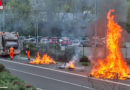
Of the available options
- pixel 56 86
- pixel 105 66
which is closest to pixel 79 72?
pixel 105 66

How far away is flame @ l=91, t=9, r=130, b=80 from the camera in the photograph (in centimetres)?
1389

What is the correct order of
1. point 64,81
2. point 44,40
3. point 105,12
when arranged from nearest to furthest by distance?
1. point 64,81
2. point 105,12
3. point 44,40

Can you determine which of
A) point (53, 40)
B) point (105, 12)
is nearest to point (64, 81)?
point (105, 12)

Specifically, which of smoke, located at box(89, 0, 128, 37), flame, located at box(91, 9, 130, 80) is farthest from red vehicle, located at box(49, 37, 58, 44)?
flame, located at box(91, 9, 130, 80)

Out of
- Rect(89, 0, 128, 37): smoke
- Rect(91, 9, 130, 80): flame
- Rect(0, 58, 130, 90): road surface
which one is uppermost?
Rect(89, 0, 128, 37): smoke

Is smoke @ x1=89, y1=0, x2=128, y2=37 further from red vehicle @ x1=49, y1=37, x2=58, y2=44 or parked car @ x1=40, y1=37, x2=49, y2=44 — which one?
parked car @ x1=40, y1=37, x2=49, y2=44

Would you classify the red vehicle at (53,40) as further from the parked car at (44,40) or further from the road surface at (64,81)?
the road surface at (64,81)

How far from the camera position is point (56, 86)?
457 inches

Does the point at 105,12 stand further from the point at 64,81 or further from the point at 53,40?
the point at 53,40

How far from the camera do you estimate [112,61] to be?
1432 cm

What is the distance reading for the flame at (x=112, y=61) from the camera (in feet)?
45.6

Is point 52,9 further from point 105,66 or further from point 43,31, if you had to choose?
point 105,66

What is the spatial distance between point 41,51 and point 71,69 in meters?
8.92

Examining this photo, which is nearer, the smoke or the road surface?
the road surface
